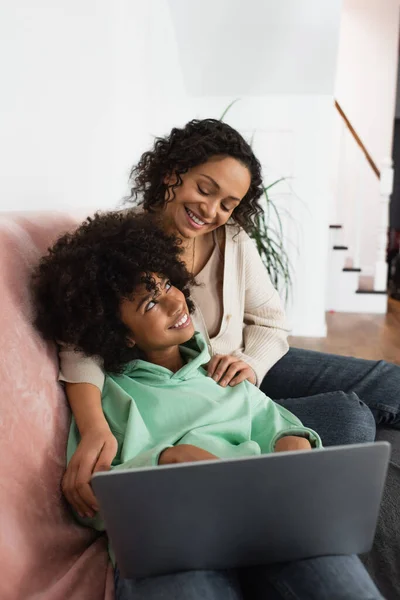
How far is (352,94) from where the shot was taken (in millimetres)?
5836

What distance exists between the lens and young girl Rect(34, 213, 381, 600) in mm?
916

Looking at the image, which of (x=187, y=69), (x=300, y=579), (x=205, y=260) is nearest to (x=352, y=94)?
(x=187, y=69)

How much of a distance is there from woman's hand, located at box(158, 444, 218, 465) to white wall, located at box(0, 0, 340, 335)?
27.6 inches

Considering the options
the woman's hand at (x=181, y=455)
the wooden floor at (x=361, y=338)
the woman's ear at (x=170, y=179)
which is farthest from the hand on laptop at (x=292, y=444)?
the wooden floor at (x=361, y=338)

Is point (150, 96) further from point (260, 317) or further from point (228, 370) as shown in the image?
point (228, 370)

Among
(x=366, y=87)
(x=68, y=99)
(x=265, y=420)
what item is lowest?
(x=265, y=420)

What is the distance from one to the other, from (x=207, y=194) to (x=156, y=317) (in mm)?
406

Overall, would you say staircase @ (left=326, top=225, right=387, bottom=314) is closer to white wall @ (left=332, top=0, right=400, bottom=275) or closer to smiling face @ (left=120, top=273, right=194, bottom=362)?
white wall @ (left=332, top=0, right=400, bottom=275)

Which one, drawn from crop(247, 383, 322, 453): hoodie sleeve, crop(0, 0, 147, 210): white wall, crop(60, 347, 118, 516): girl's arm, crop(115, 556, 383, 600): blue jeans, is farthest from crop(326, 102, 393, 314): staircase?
crop(115, 556, 383, 600): blue jeans

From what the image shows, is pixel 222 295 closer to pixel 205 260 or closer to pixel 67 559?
pixel 205 260

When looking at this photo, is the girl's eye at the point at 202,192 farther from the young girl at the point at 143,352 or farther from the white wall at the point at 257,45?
the white wall at the point at 257,45

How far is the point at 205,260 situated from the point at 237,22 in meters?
2.07

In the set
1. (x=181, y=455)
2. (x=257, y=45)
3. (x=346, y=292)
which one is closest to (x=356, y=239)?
(x=346, y=292)

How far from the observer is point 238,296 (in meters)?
1.41
